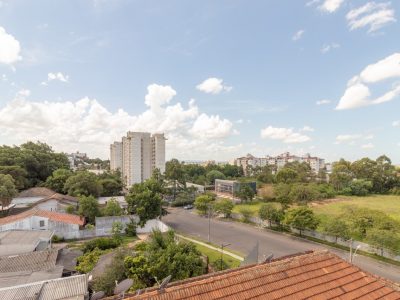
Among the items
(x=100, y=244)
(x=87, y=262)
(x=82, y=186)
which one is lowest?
(x=100, y=244)

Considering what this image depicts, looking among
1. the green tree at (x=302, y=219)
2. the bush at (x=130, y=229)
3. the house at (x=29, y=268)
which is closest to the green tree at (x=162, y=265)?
the house at (x=29, y=268)

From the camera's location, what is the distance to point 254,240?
27953 mm

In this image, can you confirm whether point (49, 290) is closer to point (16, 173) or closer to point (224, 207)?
point (224, 207)

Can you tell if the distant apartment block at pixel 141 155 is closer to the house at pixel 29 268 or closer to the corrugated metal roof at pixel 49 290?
the house at pixel 29 268

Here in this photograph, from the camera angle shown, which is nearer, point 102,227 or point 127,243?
point 127,243

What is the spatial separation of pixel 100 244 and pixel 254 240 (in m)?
15.5

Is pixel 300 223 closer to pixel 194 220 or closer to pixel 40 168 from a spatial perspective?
pixel 194 220

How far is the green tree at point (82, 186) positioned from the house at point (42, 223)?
446 inches

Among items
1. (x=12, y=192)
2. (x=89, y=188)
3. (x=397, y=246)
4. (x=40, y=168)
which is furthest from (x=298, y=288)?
(x=40, y=168)

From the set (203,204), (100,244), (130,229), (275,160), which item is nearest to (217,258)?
(100,244)

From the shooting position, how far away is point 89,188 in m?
39.9

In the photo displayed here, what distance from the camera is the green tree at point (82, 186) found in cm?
3866

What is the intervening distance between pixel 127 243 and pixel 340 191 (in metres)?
56.3

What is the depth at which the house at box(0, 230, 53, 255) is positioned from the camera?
1777 cm
